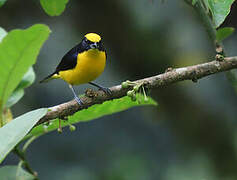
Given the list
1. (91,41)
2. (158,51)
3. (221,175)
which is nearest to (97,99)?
(91,41)

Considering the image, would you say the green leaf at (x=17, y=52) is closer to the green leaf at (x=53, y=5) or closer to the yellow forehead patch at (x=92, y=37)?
the green leaf at (x=53, y=5)

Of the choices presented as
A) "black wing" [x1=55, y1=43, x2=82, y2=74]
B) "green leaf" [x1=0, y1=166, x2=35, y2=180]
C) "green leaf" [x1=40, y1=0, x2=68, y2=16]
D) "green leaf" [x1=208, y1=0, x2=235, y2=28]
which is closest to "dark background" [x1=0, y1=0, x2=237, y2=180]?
"black wing" [x1=55, y1=43, x2=82, y2=74]

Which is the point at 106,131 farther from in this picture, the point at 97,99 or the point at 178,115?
the point at 97,99

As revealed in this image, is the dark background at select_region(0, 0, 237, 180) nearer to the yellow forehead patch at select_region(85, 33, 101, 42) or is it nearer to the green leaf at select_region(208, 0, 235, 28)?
the yellow forehead patch at select_region(85, 33, 101, 42)

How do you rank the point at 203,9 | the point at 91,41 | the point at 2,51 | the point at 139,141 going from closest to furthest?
the point at 2,51
the point at 203,9
the point at 91,41
the point at 139,141

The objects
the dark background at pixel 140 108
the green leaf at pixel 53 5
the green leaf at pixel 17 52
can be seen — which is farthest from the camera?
the dark background at pixel 140 108

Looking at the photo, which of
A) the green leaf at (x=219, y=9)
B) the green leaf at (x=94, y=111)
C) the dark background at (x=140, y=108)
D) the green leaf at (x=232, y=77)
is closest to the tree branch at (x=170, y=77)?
the green leaf at (x=232, y=77)

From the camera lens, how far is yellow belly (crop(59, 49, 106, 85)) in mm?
3198

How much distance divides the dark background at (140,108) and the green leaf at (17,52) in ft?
7.96

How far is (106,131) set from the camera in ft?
15.3

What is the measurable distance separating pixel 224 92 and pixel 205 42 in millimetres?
689

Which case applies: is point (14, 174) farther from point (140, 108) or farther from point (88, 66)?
point (140, 108)

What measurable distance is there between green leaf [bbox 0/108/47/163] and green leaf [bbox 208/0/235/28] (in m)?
0.75

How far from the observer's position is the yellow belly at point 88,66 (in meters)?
3.20
